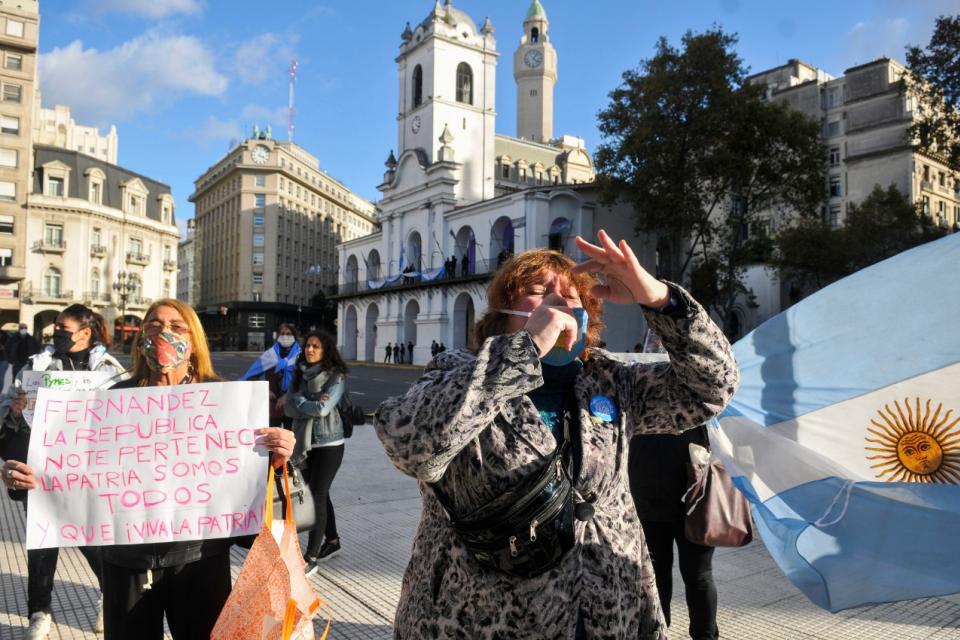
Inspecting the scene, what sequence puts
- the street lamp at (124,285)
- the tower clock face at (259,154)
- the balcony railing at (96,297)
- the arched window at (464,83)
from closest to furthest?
the arched window at (464,83), the street lamp at (124,285), the balcony railing at (96,297), the tower clock face at (259,154)

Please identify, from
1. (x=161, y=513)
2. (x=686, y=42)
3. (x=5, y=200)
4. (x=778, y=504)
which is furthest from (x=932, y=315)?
(x=5, y=200)

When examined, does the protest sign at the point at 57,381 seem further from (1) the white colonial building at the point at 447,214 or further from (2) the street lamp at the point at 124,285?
(2) the street lamp at the point at 124,285

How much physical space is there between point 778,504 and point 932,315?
3.78ft

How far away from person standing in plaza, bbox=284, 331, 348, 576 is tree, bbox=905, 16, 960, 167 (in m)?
24.3

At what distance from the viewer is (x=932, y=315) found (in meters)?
3.06

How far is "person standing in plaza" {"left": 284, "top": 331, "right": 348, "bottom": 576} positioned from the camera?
5668 mm

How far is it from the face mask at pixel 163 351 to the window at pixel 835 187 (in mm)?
63725

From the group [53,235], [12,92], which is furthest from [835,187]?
Answer: [53,235]

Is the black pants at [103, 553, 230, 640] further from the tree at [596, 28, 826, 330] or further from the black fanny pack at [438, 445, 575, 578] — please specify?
the tree at [596, 28, 826, 330]

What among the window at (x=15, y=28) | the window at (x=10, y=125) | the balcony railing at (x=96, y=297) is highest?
the window at (x=15, y=28)

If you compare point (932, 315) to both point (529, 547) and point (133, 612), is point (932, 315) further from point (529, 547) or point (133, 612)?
point (133, 612)

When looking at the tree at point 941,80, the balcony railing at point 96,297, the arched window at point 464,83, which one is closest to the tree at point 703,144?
the tree at point 941,80

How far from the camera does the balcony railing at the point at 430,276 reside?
44.3 m

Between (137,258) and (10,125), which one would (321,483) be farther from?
(137,258)
